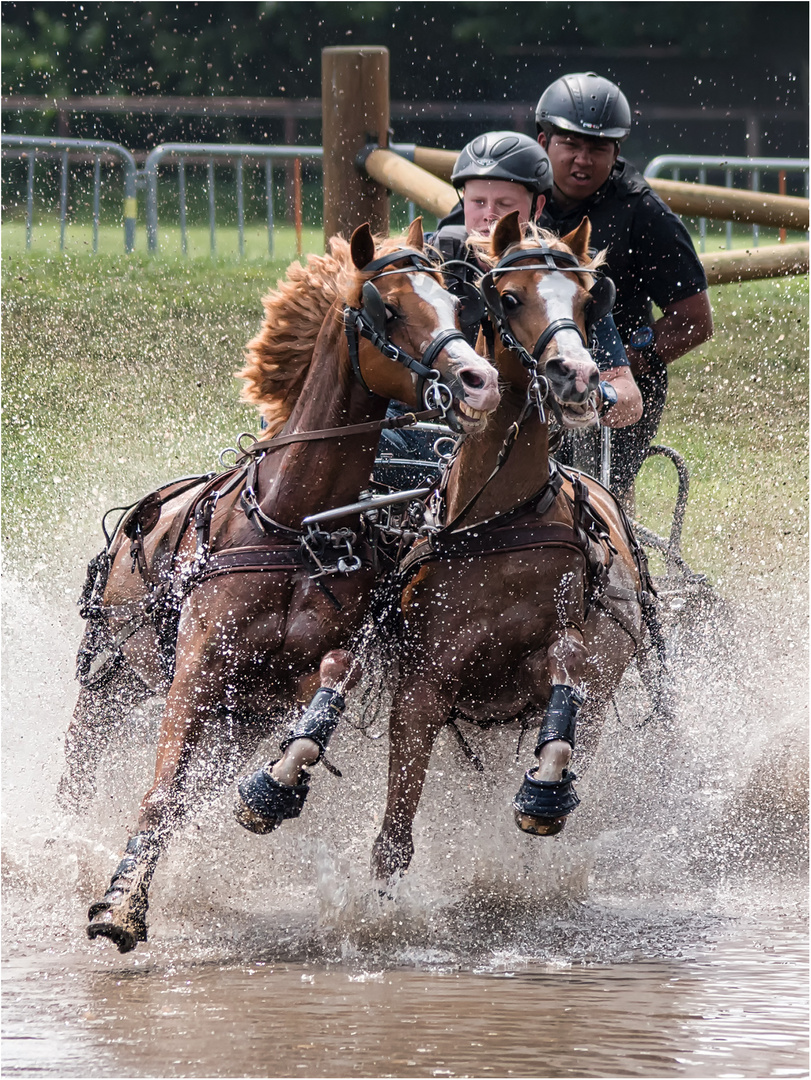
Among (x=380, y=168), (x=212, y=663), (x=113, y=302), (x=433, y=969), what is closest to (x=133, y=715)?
(x=212, y=663)

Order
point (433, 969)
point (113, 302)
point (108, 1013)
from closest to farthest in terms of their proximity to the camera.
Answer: point (108, 1013), point (433, 969), point (113, 302)

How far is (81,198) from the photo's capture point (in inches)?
411

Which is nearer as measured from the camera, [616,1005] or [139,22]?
[616,1005]

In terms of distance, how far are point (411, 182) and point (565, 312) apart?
2.54 meters

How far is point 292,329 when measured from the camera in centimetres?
379

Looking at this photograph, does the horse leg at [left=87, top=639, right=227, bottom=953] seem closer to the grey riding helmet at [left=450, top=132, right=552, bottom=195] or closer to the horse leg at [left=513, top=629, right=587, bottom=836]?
the horse leg at [left=513, top=629, right=587, bottom=836]

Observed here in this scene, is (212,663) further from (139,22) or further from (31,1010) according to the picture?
(139,22)

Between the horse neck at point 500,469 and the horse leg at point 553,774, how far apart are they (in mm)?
456

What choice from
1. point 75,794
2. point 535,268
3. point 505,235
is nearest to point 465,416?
point 535,268

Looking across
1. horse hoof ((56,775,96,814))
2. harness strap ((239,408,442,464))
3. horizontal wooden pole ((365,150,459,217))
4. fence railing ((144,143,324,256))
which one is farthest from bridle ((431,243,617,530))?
fence railing ((144,143,324,256))

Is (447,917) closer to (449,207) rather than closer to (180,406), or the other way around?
(449,207)

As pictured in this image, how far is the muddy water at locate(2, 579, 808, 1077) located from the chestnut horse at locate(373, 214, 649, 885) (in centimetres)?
36

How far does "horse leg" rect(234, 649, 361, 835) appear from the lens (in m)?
3.53

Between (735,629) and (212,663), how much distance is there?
2338mm
